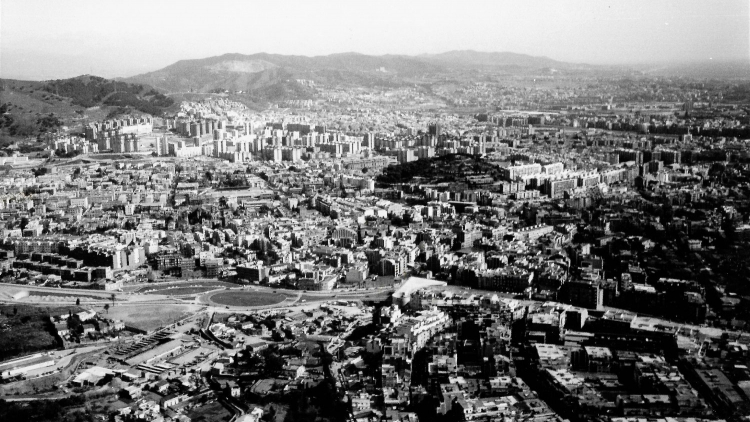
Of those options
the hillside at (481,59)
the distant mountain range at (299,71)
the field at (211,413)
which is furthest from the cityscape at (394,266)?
the distant mountain range at (299,71)

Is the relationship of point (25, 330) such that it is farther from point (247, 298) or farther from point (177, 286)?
point (247, 298)

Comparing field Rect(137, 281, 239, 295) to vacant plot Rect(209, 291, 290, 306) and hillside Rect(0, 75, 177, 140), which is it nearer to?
vacant plot Rect(209, 291, 290, 306)

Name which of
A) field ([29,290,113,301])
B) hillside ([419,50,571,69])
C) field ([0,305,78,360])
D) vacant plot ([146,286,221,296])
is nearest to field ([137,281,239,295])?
vacant plot ([146,286,221,296])

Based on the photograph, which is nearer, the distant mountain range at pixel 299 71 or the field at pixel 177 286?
the field at pixel 177 286

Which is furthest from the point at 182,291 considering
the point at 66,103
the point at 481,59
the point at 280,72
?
the point at 280,72

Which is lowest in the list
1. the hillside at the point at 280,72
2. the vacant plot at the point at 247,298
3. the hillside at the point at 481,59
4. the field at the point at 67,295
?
the field at the point at 67,295

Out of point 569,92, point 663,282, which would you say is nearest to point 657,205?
point 663,282

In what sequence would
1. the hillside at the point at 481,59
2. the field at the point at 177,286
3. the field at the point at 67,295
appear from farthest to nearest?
the hillside at the point at 481,59 → the field at the point at 177,286 → the field at the point at 67,295

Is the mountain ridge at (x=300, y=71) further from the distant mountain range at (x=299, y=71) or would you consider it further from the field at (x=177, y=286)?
the field at (x=177, y=286)
